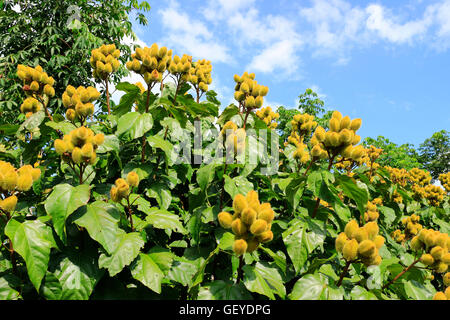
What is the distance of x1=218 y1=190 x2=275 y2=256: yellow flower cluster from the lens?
121cm

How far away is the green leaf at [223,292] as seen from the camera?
1356 millimetres

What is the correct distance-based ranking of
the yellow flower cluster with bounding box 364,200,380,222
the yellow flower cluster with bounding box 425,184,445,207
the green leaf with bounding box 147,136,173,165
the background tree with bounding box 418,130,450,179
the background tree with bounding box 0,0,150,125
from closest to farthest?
the green leaf with bounding box 147,136,173,165 < the yellow flower cluster with bounding box 364,200,380,222 < the yellow flower cluster with bounding box 425,184,445,207 < the background tree with bounding box 0,0,150,125 < the background tree with bounding box 418,130,450,179

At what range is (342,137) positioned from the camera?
1.67 metres

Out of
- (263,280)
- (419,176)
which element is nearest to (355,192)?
(263,280)

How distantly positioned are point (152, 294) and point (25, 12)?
544 inches

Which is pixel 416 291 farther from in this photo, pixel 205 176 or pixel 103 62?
pixel 103 62

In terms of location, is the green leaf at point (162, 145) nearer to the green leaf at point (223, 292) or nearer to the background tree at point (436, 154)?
the green leaf at point (223, 292)

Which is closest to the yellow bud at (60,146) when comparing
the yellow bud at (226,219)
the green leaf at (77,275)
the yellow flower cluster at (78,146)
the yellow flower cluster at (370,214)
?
the yellow flower cluster at (78,146)

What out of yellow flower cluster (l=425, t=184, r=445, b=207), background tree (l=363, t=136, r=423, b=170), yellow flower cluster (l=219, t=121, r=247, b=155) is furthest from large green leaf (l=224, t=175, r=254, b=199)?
background tree (l=363, t=136, r=423, b=170)

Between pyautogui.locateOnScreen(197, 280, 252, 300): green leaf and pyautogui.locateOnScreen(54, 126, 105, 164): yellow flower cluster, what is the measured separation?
88cm

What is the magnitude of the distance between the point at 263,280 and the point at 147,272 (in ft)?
1.94

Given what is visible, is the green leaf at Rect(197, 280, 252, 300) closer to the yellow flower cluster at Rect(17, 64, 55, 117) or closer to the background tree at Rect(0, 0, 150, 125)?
the yellow flower cluster at Rect(17, 64, 55, 117)

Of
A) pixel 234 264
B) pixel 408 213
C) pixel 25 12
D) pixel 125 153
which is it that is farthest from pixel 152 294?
pixel 25 12
